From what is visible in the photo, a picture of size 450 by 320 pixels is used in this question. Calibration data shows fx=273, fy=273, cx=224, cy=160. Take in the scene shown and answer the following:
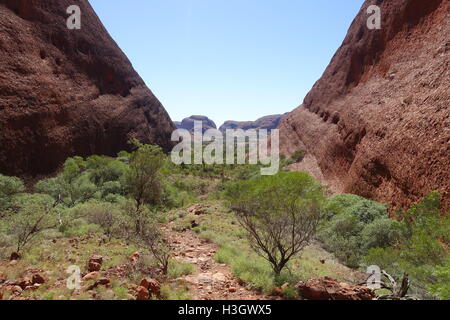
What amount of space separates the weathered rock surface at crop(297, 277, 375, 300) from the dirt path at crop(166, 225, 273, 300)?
Answer: 2.73 ft

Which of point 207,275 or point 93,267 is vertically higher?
point 93,267

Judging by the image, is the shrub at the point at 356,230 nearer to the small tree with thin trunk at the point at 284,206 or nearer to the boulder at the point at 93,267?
the small tree with thin trunk at the point at 284,206

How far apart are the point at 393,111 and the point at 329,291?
14.7 m

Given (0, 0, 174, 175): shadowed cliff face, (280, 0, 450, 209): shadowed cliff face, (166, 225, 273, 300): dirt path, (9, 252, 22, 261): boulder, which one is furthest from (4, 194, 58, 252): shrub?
(280, 0, 450, 209): shadowed cliff face

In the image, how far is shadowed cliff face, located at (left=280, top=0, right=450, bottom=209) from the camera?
12.5m

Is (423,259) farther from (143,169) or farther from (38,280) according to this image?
(143,169)

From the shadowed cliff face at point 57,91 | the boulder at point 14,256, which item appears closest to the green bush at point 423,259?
the boulder at point 14,256

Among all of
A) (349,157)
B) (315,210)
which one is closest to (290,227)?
(315,210)

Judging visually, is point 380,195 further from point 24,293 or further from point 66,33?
point 66,33

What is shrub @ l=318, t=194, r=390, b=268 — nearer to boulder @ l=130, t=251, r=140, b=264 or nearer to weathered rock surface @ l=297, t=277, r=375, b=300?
weathered rock surface @ l=297, t=277, r=375, b=300

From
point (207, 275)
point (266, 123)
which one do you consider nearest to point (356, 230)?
point (207, 275)

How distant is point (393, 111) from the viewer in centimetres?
1639

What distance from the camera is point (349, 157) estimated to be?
21.5 metres

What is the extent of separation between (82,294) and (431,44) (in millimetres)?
20649
